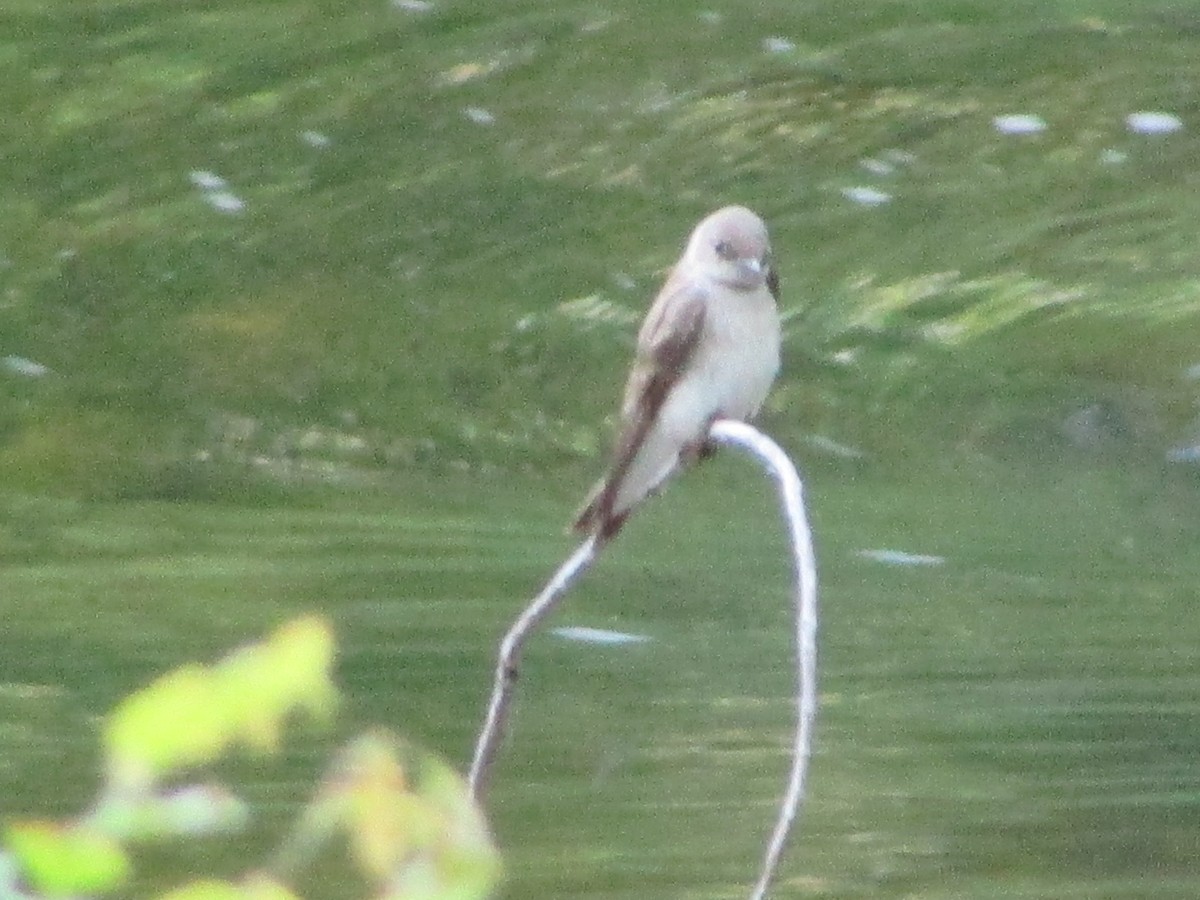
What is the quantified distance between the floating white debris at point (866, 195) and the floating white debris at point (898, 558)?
164 inches

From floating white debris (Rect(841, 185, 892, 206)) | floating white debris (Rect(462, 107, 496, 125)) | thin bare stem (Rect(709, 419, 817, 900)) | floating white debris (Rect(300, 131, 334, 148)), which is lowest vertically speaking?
floating white debris (Rect(841, 185, 892, 206))

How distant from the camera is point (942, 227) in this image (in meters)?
14.6

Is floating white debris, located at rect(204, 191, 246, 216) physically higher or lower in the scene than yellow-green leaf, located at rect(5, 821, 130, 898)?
lower

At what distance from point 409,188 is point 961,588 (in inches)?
211

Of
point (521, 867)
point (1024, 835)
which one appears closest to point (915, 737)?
point (1024, 835)

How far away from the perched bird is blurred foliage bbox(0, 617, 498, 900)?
11.1ft

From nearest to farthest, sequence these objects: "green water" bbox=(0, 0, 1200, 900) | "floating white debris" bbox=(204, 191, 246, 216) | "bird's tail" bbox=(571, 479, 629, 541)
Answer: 1. "bird's tail" bbox=(571, 479, 629, 541)
2. "green water" bbox=(0, 0, 1200, 900)
3. "floating white debris" bbox=(204, 191, 246, 216)

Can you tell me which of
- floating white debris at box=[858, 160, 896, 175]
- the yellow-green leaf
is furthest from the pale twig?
floating white debris at box=[858, 160, 896, 175]

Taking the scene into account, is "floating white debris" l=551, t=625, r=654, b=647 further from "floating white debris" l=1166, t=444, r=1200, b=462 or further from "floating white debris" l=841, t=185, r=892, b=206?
"floating white debris" l=841, t=185, r=892, b=206

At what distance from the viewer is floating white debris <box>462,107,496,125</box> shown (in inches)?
592

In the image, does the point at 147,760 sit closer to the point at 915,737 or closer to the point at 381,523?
the point at 915,737

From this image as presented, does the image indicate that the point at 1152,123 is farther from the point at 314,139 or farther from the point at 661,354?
the point at 661,354

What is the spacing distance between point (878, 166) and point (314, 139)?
2.51m

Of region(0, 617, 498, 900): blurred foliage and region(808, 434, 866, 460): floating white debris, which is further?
region(808, 434, 866, 460): floating white debris
